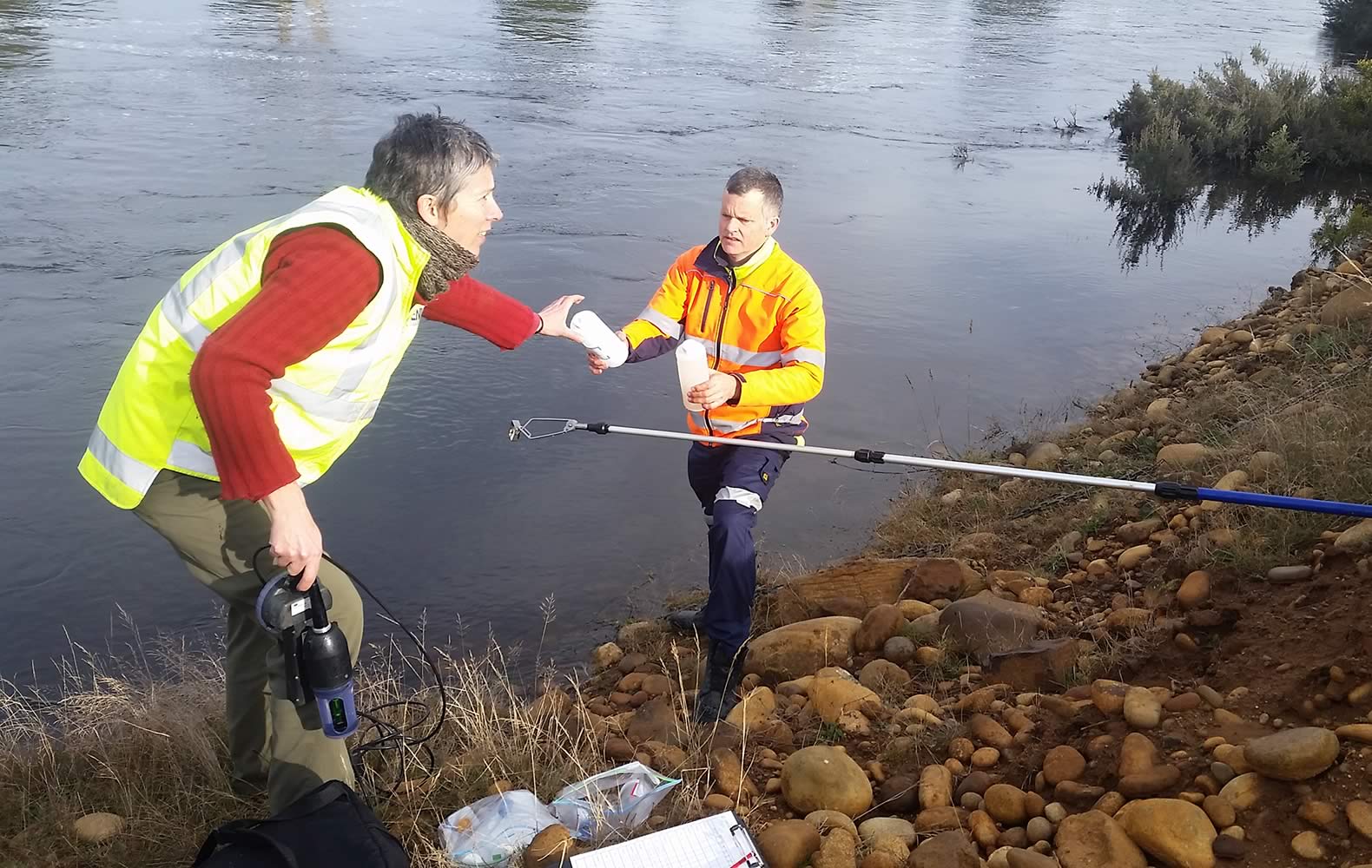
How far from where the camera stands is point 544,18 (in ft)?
81.4

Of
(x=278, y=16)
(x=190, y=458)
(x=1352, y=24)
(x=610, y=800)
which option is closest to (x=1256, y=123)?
(x=1352, y=24)

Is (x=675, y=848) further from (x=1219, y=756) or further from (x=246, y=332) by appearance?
(x=246, y=332)

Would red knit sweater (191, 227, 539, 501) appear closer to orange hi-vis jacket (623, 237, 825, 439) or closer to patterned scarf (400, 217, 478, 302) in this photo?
patterned scarf (400, 217, 478, 302)

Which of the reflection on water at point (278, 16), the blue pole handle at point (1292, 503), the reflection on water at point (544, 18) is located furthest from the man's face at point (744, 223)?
the reflection on water at point (544, 18)

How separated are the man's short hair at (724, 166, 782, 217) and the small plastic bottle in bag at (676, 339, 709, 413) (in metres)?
0.61

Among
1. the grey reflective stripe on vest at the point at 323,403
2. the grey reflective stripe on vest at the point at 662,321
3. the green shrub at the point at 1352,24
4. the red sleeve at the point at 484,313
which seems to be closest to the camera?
the grey reflective stripe on vest at the point at 323,403

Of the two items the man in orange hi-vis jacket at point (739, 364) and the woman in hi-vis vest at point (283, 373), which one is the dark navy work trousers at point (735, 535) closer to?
the man in orange hi-vis jacket at point (739, 364)

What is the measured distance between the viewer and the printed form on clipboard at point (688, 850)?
118 inches

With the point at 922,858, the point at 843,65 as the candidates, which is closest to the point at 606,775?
the point at 922,858

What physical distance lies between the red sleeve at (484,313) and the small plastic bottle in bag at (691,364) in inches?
20.9

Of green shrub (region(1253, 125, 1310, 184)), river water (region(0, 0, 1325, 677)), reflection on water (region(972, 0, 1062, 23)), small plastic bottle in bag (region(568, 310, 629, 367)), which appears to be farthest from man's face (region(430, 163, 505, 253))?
reflection on water (region(972, 0, 1062, 23))

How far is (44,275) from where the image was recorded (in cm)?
915


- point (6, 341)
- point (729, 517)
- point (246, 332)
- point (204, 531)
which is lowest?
point (6, 341)

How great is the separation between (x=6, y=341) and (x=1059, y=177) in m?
12.1
